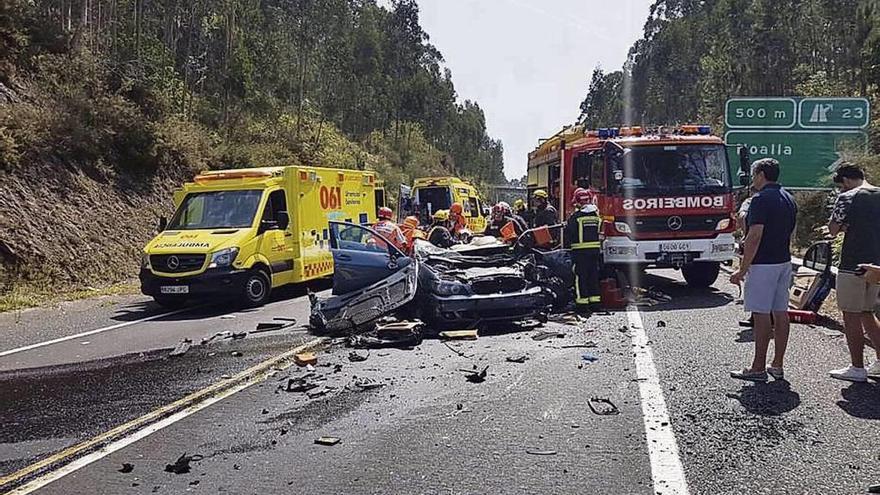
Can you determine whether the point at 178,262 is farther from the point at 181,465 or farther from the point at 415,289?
the point at 181,465

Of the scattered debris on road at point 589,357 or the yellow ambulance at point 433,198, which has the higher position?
the yellow ambulance at point 433,198

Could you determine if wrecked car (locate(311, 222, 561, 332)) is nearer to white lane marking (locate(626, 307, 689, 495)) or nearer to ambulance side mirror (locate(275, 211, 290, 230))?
white lane marking (locate(626, 307, 689, 495))

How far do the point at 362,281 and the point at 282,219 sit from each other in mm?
4122

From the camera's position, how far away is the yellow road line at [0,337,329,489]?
16.0ft

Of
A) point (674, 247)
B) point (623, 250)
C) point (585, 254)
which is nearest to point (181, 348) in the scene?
point (585, 254)

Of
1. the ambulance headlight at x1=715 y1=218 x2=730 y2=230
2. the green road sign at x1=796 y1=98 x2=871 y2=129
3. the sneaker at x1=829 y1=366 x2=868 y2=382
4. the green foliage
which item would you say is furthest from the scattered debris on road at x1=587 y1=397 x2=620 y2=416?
the green foliage

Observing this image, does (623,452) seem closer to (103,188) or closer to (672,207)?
(672,207)

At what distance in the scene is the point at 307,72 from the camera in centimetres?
5025

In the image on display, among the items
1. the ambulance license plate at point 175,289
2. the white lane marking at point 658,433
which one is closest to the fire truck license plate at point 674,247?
the white lane marking at point 658,433

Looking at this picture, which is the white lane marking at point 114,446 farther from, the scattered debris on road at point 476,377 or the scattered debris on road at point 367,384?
the scattered debris on road at point 476,377

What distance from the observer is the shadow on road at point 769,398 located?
18.8 ft

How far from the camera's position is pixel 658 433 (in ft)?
17.1

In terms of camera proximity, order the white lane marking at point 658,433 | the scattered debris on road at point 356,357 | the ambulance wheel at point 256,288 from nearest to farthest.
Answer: the white lane marking at point 658,433 → the scattered debris on road at point 356,357 → the ambulance wheel at point 256,288

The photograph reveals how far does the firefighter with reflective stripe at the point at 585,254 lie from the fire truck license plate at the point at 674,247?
1732 mm
